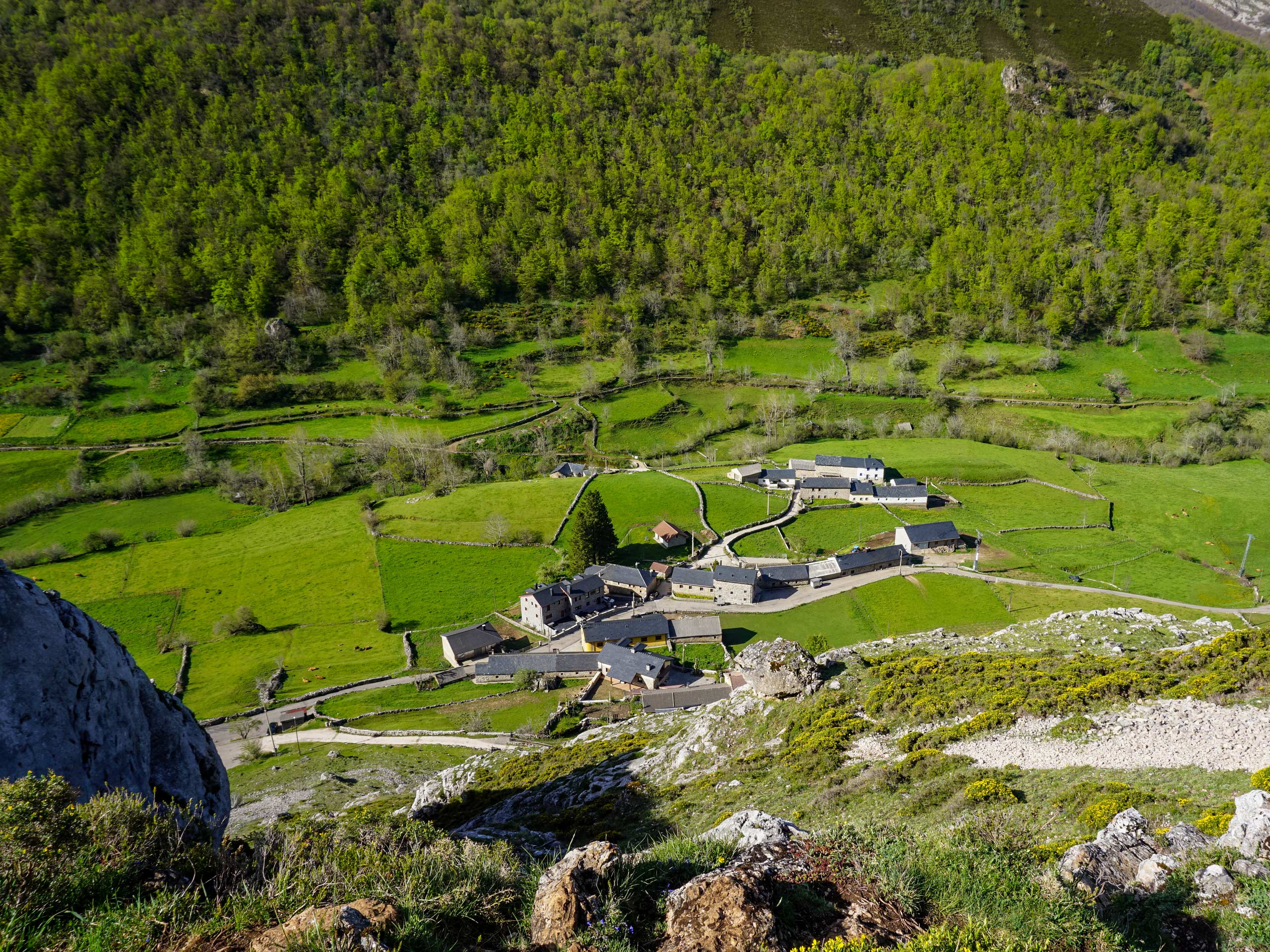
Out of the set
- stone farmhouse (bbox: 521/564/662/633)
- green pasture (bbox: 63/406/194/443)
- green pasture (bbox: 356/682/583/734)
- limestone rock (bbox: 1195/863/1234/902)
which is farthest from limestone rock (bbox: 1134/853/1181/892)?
green pasture (bbox: 63/406/194/443)

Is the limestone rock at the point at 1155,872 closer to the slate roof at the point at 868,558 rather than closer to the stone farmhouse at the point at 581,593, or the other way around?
the stone farmhouse at the point at 581,593

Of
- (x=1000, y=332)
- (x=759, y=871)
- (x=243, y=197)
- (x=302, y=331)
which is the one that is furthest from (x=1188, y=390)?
(x=243, y=197)

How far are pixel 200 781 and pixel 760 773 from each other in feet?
58.4

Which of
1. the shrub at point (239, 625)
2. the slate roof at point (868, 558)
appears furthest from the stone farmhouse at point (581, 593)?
the shrub at point (239, 625)

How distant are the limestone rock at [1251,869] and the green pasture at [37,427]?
14331 centimetres

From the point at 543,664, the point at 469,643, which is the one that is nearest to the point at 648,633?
the point at 543,664

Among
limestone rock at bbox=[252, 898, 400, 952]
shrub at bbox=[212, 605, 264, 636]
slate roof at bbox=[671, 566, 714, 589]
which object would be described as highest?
limestone rock at bbox=[252, 898, 400, 952]

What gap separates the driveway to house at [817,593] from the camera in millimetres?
65000

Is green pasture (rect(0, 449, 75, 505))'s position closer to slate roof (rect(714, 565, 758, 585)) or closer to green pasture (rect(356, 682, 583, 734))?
green pasture (rect(356, 682, 583, 734))

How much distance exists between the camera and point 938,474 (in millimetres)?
94375

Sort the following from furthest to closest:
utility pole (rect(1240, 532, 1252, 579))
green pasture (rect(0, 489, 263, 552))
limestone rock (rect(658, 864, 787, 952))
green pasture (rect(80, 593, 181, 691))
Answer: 1. green pasture (rect(0, 489, 263, 552))
2. utility pole (rect(1240, 532, 1252, 579))
3. green pasture (rect(80, 593, 181, 691))
4. limestone rock (rect(658, 864, 787, 952))

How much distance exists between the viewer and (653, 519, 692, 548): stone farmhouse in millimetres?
80000

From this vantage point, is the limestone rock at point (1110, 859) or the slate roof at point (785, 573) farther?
the slate roof at point (785, 573)

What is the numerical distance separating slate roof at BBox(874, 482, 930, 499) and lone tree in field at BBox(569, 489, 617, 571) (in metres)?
38.0
